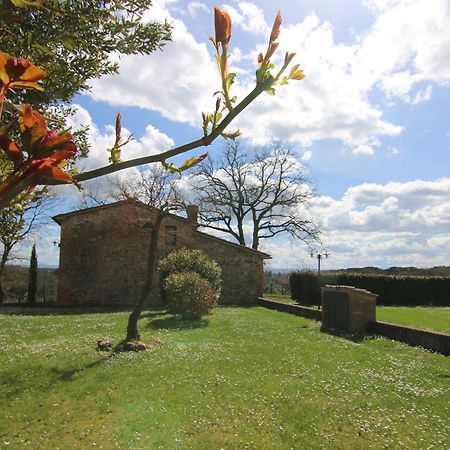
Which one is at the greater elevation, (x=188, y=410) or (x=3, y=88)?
(x=3, y=88)

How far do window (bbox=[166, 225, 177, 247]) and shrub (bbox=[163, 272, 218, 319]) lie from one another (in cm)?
1137

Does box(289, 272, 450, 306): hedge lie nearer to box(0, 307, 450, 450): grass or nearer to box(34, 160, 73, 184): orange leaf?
box(0, 307, 450, 450): grass

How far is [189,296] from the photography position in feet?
66.3

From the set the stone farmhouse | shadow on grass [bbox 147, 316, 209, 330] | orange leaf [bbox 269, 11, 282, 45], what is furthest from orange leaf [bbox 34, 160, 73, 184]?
the stone farmhouse

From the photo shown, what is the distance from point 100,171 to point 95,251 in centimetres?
3098

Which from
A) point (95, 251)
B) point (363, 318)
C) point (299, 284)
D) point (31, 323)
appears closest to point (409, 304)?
point (299, 284)

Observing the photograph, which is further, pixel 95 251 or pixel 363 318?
pixel 95 251

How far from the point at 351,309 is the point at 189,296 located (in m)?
7.60

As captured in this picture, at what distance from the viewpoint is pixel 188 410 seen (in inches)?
316

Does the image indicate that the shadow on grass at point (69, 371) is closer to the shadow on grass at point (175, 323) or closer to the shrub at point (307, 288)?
the shadow on grass at point (175, 323)

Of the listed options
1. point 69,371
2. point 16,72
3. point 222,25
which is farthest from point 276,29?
point 69,371

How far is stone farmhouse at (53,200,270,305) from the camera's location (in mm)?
30797

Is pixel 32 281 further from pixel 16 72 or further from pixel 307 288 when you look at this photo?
pixel 16 72

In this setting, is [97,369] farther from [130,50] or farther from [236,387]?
[130,50]
